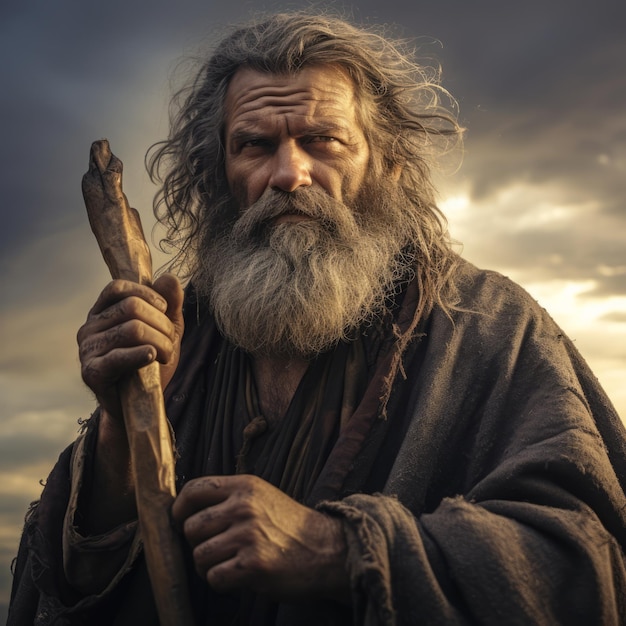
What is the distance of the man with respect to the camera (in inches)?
103

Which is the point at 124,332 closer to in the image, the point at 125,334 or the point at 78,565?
the point at 125,334

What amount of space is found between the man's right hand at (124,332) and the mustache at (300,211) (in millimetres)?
898

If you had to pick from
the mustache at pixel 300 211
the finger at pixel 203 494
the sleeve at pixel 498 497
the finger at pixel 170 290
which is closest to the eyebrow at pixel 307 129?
the mustache at pixel 300 211

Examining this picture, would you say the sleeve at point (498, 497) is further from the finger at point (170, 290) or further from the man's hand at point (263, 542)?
the finger at point (170, 290)

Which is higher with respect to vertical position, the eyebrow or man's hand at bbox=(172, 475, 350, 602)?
the eyebrow

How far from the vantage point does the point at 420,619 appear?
254 cm

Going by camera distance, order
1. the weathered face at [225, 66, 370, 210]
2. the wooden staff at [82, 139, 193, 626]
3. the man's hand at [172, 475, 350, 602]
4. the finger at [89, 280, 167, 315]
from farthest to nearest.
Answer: the weathered face at [225, 66, 370, 210], the finger at [89, 280, 167, 315], the wooden staff at [82, 139, 193, 626], the man's hand at [172, 475, 350, 602]

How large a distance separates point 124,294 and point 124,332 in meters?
0.13

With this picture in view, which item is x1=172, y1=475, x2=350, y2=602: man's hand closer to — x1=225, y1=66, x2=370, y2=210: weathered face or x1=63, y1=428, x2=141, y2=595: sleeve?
x1=63, y1=428, x2=141, y2=595: sleeve

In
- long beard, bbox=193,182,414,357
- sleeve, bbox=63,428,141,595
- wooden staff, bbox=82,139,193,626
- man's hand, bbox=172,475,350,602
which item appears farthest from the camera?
long beard, bbox=193,182,414,357

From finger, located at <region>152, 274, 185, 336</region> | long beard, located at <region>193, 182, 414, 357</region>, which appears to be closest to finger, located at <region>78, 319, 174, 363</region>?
finger, located at <region>152, 274, 185, 336</region>

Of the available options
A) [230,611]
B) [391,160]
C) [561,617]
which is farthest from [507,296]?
[230,611]

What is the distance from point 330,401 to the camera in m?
3.41

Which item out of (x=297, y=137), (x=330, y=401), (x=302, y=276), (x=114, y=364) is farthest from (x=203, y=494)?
(x=297, y=137)
